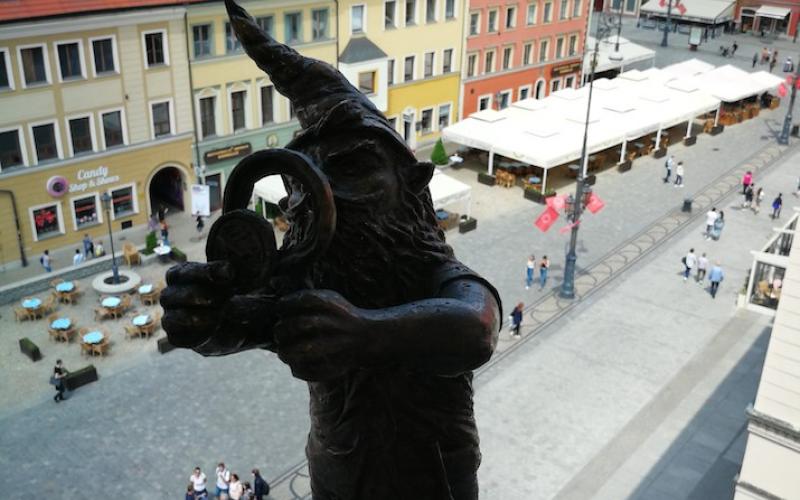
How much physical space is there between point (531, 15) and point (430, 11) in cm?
919

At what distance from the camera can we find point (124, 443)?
20.7 meters

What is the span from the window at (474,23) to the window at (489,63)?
5.92ft

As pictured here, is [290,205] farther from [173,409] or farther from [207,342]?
[173,409]

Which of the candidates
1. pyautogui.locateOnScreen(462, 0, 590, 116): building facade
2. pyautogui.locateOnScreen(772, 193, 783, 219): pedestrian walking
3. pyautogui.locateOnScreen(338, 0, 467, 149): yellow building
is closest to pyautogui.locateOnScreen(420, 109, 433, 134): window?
pyautogui.locateOnScreen(338, 0, 467, 149): yellow building

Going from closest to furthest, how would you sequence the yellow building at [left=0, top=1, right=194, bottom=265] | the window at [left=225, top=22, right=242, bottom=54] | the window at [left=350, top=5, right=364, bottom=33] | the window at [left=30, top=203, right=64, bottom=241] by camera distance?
the yellow building at [left=0, top=1, right=194, bottom=265]
the window at [left=30, top=203, right=64, bottom=241]
the window at [left=225, top=22, right=242, bottom=54]
the window at [left=350, top=5, right=364, bottom=33]

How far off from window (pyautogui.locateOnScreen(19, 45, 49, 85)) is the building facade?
2336 centimetres

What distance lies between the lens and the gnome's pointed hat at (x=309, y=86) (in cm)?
421

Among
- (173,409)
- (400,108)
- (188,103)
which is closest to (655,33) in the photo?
(400,108)

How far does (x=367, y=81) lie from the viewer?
41312 millimetres

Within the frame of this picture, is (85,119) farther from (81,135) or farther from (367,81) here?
(367,81)

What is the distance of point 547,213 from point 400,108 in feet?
57.5

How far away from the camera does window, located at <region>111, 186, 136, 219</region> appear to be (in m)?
33.4

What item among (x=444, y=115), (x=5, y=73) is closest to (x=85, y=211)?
(x=5, y=73)

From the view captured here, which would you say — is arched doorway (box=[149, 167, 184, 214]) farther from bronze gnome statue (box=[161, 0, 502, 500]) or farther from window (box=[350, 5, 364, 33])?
bronze gnome statue (box=[161, 0, 502, 500])
